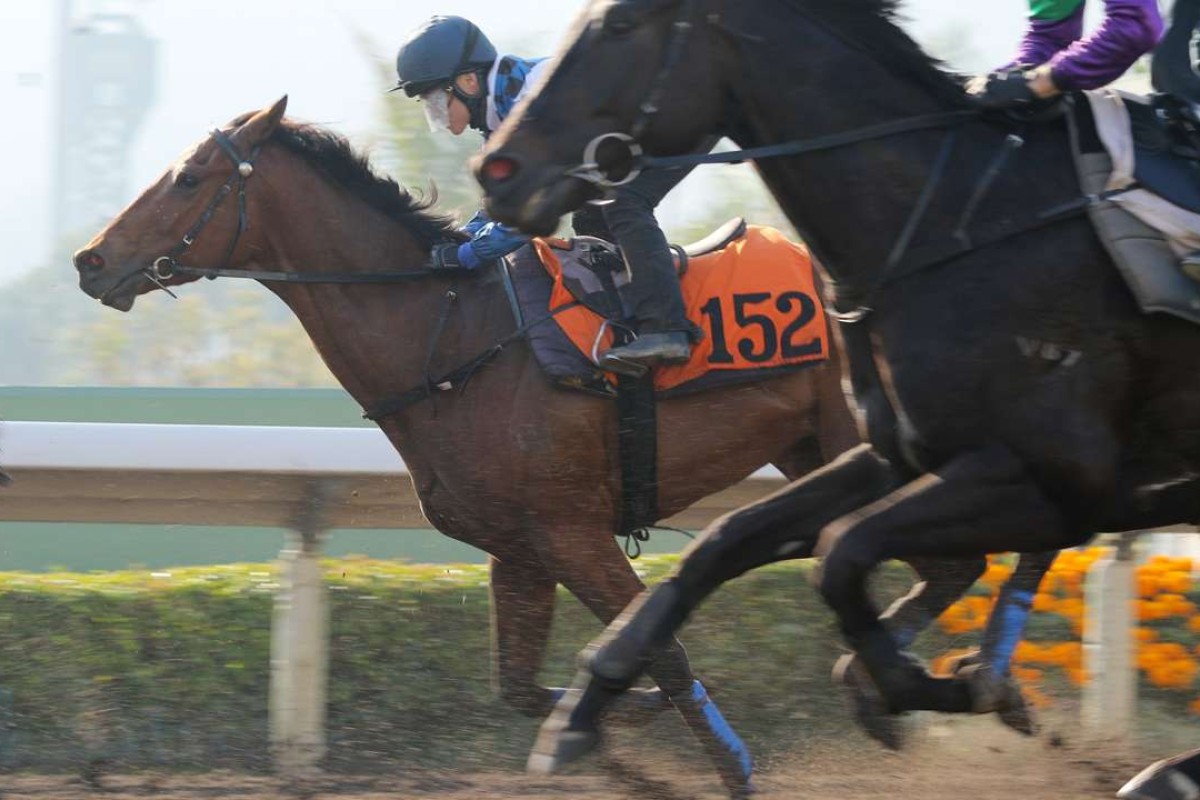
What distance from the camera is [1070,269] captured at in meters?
3.41

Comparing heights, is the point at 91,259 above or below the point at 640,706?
above

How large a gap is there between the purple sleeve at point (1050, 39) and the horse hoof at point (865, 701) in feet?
4.49

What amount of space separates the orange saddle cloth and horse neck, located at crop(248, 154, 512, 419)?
0.72ft

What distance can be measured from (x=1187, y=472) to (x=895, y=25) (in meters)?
1.11

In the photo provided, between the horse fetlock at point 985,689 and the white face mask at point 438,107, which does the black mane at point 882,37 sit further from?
the white face mask at point 438,107

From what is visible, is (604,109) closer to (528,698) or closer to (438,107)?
(438,107)

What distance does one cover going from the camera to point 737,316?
15.9 feet

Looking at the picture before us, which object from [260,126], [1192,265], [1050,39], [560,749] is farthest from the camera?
[260,126]

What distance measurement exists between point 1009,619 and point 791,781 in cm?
86

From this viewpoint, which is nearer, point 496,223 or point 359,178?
point 496,223

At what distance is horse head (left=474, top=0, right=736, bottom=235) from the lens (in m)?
3.41

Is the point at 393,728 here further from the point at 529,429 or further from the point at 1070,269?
the point at 1070,269

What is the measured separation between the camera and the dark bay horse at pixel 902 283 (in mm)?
3344

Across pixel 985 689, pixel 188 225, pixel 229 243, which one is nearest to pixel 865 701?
pixel 985 689
